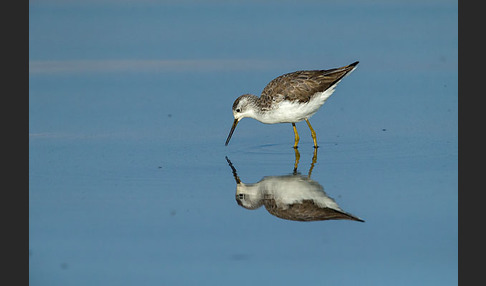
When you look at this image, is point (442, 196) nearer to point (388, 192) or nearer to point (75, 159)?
point (388, 192)

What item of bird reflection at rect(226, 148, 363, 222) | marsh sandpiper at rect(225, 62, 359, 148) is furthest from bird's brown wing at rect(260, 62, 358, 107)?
bird reflection at rect(226, 148, 363, 222)

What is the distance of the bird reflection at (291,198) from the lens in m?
8.45

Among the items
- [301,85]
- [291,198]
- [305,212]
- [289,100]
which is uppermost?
[301,85]

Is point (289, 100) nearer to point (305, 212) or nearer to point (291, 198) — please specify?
point (291, 198)

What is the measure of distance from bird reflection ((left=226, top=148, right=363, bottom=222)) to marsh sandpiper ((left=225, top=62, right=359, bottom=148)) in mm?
2030

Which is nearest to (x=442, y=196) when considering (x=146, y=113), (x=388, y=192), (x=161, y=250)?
(x=388, y=192)

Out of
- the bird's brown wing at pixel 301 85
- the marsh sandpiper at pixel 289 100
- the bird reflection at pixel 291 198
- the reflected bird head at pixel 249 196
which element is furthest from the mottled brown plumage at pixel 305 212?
the bird's brown wing at pixel 301 85

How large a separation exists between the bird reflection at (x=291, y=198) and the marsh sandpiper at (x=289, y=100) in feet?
6.66

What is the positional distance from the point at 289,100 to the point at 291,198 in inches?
122

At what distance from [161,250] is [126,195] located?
67.3 inches

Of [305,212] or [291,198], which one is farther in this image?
[291,198]

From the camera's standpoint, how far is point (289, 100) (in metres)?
11.8

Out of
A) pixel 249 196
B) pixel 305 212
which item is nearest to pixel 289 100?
pixel 249 196

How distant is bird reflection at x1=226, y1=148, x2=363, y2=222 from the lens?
8.45 metres
